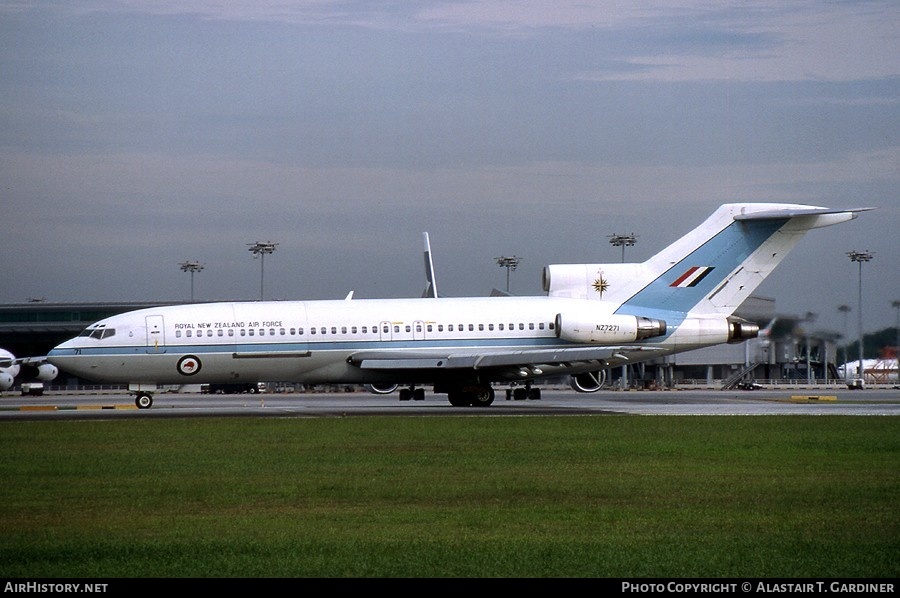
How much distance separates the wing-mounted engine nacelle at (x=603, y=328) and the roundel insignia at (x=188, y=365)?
45.3ft

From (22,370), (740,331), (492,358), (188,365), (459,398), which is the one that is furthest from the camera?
(22,370)

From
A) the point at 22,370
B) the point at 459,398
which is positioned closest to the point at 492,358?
the point at 459,398

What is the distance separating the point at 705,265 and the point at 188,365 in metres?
20.3

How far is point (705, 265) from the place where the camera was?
4488cm

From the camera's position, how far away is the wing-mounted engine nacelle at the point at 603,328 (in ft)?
143

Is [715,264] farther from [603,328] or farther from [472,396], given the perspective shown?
[472,396]

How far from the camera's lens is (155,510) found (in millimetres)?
15906

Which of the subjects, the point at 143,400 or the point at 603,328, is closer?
the point at 603,328

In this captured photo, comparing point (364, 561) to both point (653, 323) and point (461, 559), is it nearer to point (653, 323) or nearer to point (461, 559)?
point (461, 559)

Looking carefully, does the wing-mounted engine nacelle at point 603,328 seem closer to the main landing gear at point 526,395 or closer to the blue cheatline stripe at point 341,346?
the blue cheatline stripe at point 341,346

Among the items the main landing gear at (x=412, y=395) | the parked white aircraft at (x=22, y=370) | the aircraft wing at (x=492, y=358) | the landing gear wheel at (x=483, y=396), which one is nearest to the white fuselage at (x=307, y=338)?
the aircraft wing at (x=492, y=358)

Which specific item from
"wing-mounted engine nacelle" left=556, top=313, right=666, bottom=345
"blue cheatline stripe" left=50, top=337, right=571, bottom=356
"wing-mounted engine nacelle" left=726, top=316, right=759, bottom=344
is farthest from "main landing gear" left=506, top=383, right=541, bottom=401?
"wing-mounted engine nacelle" left=726, top=316, right=759, bottom=344

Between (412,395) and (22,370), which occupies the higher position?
(22,370)

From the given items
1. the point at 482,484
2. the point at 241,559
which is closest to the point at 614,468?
the point at 482,484
